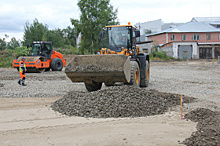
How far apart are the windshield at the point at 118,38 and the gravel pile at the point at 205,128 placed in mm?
5681

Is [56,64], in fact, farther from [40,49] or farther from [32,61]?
[32,61]

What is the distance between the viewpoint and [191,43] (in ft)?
154

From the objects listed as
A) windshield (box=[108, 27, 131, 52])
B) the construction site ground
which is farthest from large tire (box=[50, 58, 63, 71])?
the construction site ground

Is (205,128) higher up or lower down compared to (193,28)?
lower down

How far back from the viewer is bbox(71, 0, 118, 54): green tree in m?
41.5

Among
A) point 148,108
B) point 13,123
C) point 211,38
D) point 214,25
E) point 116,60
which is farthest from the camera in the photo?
point 214,25

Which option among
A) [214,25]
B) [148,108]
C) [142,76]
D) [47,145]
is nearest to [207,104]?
[148,108]

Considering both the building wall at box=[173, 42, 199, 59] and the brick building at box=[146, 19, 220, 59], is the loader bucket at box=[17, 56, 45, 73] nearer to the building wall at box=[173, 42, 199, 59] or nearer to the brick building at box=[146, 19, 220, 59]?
the building wall at box=[173, 42, 199, 59]

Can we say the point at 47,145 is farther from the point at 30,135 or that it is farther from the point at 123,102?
the point at 123,102

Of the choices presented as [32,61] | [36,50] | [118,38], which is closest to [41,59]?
[36,50]

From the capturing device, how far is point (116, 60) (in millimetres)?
9547

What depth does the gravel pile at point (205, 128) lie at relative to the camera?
15.7 feet

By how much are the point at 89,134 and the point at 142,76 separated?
284 inches

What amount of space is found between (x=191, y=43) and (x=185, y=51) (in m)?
1.80
